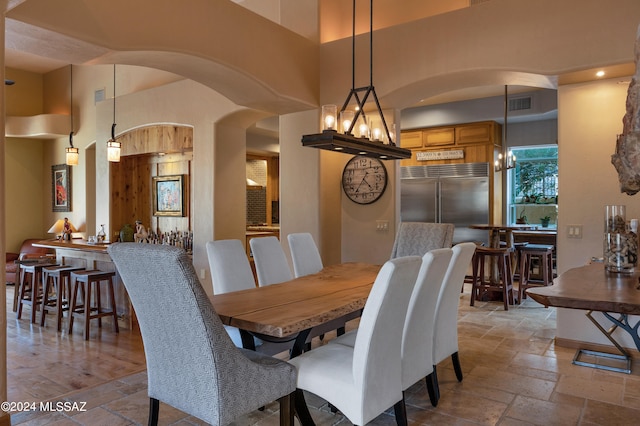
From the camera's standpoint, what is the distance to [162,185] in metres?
7.23

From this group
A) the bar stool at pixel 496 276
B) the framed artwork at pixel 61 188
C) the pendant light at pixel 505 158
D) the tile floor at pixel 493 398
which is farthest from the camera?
the framed artwork at pixel 61 188

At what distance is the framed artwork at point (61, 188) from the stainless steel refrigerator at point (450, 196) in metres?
6.52

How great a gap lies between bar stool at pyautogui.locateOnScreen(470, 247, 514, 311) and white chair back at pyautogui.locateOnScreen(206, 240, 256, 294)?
3.46 metres

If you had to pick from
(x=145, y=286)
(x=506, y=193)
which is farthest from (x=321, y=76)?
(x=506, y=193)

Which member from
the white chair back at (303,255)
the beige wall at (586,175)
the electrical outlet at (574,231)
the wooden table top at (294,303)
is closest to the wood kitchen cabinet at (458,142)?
the beige wall at (586,175)

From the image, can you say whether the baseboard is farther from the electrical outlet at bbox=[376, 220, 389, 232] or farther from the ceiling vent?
the ceiling vent

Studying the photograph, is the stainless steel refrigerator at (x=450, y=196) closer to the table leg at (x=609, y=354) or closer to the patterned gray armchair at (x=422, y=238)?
the patterned gray armchair at (x=422, y=238)

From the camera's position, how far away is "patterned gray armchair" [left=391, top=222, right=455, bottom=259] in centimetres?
418

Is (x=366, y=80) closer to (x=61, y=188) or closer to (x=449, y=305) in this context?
(x=449, y=305)

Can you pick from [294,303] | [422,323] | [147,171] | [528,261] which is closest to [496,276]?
[528,261]

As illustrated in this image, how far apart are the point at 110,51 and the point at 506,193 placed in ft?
23.8

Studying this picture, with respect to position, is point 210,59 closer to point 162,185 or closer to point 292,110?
point 292,110

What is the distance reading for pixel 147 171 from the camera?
7.54 m

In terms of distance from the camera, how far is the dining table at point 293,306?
7.08 ft
